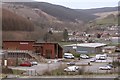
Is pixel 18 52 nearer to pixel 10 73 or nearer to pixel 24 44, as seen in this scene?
pixel 24 44

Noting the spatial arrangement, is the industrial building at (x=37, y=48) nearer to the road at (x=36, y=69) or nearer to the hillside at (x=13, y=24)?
the road at (x=36, y=69)

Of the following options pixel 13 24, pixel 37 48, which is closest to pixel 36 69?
pixel 37 48

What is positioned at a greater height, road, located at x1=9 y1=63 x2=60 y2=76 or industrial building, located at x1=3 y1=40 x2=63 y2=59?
industrial building, located at x1=3 y1=40 x2=63 y2=59

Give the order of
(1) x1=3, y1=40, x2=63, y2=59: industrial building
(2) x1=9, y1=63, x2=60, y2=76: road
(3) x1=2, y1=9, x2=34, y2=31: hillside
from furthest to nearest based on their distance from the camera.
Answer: (3) x1=2, y1=9, x2=34, y2=31: hillside
(1) x1=3, y1=40, x2=63, y2=59: industrial building
(2) x1=9, y1=63, x2=60, y2=76: road

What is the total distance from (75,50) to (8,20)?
196 inches

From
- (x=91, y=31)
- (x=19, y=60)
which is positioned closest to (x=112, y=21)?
(x=91, y=31)

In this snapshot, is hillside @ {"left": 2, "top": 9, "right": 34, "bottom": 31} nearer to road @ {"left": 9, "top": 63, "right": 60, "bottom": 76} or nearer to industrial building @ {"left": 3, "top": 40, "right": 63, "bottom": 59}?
industrial building @ {"left": 3, "top": 40, "right": 63, "bottom": 59}

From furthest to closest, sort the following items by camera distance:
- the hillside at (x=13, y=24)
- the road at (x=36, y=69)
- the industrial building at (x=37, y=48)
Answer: the hillside at (x=13, y=24), the industrial building at (x=37, y=48), the road at (x=36, y=69)

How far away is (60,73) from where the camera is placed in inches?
183

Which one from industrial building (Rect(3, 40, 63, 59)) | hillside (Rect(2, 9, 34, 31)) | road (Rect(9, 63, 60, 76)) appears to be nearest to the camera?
road (Rect(9, 63, 60, 76))

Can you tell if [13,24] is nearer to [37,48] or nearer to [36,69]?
[37,48]

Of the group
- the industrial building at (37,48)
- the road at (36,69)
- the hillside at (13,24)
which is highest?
the hillside at (13,24)

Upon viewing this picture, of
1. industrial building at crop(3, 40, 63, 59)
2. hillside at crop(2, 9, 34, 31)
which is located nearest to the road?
industrial building at crop(3, 40, 63, 59)

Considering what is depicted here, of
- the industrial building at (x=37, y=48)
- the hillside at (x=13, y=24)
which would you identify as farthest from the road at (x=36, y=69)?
the hillside at (x=13, y=24)
